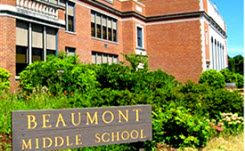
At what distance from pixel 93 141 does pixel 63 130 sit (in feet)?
1.80

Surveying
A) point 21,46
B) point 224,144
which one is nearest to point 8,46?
point 21,46

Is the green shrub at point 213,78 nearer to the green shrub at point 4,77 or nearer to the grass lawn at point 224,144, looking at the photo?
the green shrub at point 4,77

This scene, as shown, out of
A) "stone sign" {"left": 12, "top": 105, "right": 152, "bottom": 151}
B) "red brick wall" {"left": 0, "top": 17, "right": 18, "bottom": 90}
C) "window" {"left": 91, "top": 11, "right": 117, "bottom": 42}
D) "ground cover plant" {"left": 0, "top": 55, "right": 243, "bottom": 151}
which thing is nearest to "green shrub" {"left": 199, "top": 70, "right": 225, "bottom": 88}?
"window" {"left": 91, "top": 11, "right": 117, "bottom": 42}

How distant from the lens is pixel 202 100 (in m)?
10.1

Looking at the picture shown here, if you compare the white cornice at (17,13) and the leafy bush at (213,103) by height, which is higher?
the white cornice at (17,13)

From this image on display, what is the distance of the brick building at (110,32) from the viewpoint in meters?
17.0

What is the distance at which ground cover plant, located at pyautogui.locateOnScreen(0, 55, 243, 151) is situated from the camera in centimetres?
723

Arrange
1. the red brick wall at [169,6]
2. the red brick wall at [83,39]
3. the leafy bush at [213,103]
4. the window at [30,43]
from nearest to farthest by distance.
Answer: the leafy bush at [213,103], the window at [30,43], the red brick wall at [83,39], the red brick wall at [169,6]

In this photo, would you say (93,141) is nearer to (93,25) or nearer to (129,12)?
(93,25)

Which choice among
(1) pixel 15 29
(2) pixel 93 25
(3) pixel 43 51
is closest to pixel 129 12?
(2) pixel 93 25

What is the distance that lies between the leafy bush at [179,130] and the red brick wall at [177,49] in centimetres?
2372

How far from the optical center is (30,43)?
17688 millimetres

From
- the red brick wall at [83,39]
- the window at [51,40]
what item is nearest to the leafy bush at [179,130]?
the window at [51,40]

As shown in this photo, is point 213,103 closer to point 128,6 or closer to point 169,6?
point 128,6
